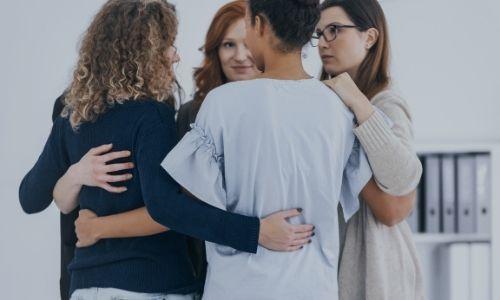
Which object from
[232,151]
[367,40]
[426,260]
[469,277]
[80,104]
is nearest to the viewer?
[232,151]

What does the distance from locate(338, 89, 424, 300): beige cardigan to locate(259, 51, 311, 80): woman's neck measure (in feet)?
0.77

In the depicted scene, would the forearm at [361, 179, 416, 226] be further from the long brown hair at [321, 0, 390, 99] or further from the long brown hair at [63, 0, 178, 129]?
the long brown hair at [63, 0, 178, 129]

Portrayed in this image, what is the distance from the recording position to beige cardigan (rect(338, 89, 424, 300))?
2.00m

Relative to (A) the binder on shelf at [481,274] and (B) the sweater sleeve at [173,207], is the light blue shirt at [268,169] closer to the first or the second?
(B) the sweater sleeve at [173,207]

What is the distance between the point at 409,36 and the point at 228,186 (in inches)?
114

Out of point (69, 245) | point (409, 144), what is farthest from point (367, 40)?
point (69, 245)

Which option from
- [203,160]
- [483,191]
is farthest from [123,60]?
[483,191]

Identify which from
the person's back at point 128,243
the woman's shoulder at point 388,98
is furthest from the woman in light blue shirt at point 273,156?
the woman's shoulder at point 388,98

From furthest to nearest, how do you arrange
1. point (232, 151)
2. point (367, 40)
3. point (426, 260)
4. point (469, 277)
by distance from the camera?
point (426, 260) → point (469, 277) → point (367, 40) → point (232, 151)

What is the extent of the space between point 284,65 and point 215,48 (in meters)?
0.76

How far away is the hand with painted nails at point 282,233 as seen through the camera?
185 centimetres

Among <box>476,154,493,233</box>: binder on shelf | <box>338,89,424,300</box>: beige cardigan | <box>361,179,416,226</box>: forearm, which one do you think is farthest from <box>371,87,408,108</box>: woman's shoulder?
<box>476,154,493,233</box>: binder on shelf

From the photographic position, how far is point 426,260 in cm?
452

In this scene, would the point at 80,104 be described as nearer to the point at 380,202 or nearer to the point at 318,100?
the point at 318,100
